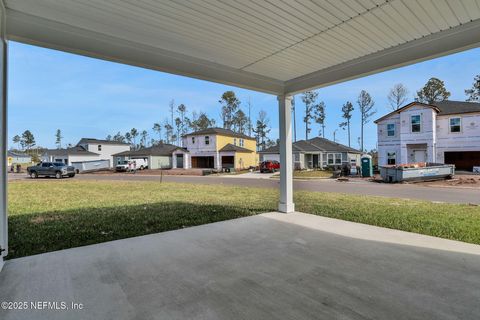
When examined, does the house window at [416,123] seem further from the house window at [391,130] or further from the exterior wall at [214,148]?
the exterior wall at [214,148]

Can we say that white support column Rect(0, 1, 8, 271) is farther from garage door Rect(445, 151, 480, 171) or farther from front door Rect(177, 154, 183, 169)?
front door Rect(177, 154, 183, 169)

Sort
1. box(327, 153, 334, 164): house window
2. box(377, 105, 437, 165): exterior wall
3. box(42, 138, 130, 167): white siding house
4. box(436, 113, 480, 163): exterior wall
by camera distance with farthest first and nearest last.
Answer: box(42, 138, 130, 167): white siding house → box(327, 153, 334, 164): house window → box(377, 105, 437, 165): exterior wall → box(436, 113, 480, 163): exterior wall

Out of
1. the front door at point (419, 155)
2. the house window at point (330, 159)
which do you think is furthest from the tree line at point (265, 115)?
the front door at point (419, 155)

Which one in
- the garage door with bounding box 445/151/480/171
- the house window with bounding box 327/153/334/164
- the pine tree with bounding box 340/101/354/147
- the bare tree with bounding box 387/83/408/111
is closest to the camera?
the garage door with bounding box 445/151/480/171

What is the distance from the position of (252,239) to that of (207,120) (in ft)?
150

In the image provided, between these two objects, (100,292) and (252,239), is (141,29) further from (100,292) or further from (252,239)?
(252,239)

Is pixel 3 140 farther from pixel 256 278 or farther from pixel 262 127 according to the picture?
pixel 262 127

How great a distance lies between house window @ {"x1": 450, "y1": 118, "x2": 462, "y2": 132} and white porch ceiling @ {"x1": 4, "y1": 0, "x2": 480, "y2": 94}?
1954 cm

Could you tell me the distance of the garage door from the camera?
18.9 metres

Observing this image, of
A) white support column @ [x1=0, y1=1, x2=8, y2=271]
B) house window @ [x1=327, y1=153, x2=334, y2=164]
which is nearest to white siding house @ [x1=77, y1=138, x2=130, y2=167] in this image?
house window @ [x1=327, y1=153, x2=334, y2=164]

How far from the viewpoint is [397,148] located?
20.8 metres

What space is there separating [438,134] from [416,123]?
66.7 inches

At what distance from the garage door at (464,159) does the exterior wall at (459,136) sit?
1.05 meters

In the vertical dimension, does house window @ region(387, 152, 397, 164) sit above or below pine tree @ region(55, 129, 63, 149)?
below
